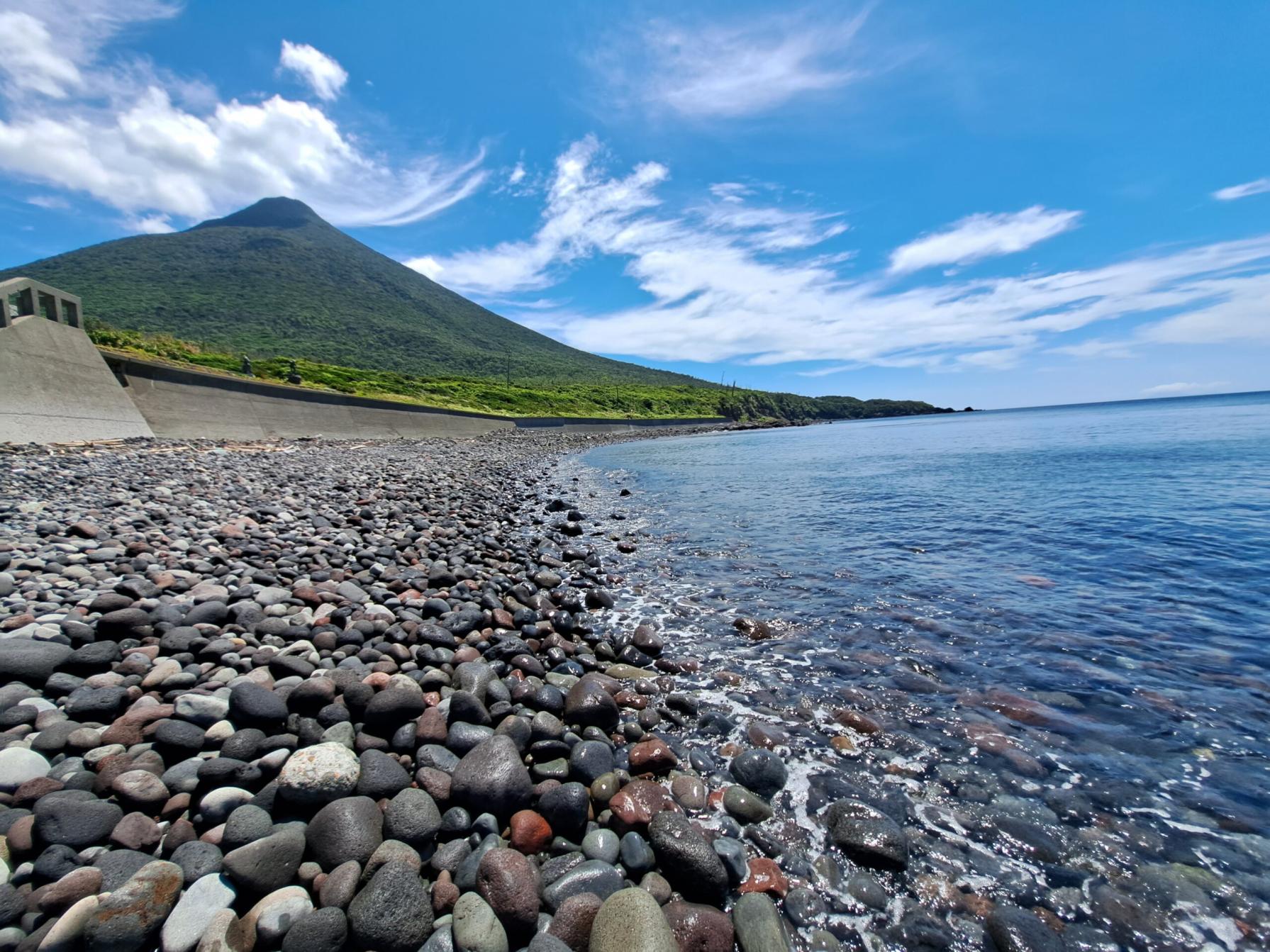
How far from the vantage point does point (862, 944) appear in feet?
8.30

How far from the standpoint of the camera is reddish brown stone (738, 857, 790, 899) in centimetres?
280

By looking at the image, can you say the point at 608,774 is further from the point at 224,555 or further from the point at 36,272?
the point at 36,272

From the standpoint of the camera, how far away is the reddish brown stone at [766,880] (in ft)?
9.18

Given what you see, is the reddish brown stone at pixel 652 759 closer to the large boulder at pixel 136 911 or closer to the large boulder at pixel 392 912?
the large boulder at pixel 392 912

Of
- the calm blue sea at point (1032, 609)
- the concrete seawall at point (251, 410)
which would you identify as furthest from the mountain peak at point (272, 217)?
the calm blue sea at point (1032, 609)

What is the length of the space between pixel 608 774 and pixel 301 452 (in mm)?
21702

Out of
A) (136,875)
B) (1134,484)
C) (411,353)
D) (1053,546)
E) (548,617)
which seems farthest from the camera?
(411,353)

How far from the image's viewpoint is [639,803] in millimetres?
3268

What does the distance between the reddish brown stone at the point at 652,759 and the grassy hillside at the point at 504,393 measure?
1105 inches

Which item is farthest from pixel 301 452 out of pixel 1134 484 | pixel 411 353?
pixel 411 353

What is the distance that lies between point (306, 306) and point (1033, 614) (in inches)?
5575

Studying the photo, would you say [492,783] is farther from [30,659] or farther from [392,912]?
[30,659]

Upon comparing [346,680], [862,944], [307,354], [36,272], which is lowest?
[862,944]

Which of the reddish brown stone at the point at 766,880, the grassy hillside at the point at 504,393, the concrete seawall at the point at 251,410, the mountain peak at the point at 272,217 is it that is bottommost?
the reddish brown stone at the point at 766,880
